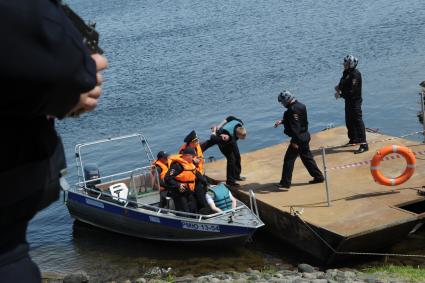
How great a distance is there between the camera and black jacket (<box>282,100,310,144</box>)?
11750 mm

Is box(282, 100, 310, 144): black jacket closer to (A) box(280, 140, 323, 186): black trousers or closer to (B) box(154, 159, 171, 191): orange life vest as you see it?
(A) box(280, 140, 323, 186): black trousers

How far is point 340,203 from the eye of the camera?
11.2 m

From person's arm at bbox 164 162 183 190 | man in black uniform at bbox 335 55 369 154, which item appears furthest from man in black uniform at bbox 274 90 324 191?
person's arm at bbox 164 162 183 190

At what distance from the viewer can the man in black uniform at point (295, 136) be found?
462 inches

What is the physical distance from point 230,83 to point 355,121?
16512 millimetres

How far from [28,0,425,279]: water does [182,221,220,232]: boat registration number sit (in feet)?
2.55

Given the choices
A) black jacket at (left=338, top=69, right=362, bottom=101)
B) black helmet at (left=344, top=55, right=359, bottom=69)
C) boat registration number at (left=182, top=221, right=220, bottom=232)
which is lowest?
boat registration number at (left=182, top=221, right=220, bottom=232)

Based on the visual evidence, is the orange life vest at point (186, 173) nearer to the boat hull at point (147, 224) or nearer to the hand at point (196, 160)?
the hand at point (196, 160)

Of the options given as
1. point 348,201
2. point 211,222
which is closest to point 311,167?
point 348,201

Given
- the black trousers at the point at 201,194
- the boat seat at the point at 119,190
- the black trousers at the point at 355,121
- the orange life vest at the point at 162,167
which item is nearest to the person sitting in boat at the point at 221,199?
the black trousers at the point at 201,194

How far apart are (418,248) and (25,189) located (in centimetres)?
1025

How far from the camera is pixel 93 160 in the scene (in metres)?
22.0

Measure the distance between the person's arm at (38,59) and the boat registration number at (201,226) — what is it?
32.2ft

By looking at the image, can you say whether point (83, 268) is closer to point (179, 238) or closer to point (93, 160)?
point (179, 238)
